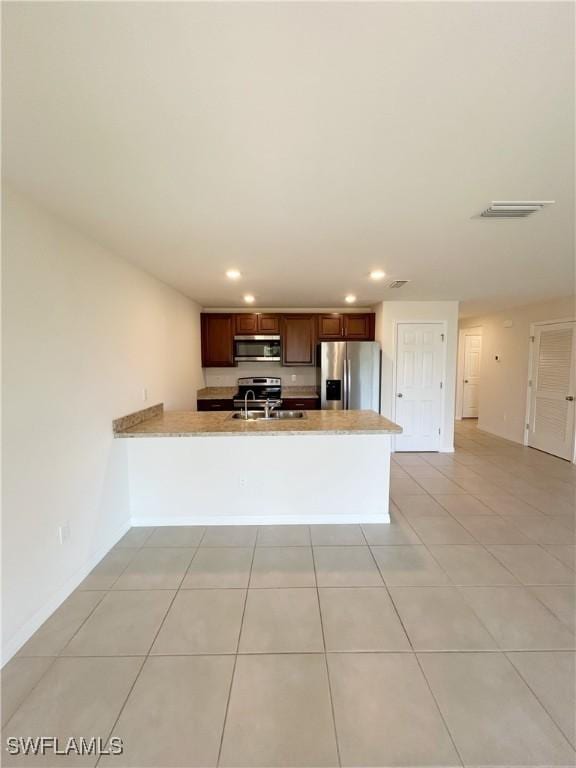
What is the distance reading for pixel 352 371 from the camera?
4773 mm

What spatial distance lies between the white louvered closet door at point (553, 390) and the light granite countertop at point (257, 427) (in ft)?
11.4

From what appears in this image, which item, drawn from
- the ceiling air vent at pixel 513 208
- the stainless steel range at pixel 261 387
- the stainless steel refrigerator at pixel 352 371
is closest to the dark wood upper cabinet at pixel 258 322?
the stainless steel range at pixel 261 387

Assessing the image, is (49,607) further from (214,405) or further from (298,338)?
(298,338)

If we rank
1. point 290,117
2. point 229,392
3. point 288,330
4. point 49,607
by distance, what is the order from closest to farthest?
point 290,117, point 49,607, point 288,330, point 229,392

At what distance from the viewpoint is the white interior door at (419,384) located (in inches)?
193

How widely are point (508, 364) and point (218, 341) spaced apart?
16.8 ft

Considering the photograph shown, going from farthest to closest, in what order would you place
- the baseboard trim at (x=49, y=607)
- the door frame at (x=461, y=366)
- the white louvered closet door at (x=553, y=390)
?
the door frame at (x=461, y=366) → the white louvered closet door at (x=553, y=390) → the baseboard trim at (x=49, y=607)

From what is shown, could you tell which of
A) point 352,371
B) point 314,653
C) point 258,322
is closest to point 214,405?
point 258,322

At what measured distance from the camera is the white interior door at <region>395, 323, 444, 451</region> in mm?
4898

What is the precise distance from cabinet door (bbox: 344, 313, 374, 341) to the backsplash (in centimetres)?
92

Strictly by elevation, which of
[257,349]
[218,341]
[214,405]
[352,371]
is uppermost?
[218,341]

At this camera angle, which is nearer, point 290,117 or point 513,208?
point 290,117

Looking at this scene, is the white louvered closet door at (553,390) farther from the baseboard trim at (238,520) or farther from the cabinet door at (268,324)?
the cabinet door at (268,324)

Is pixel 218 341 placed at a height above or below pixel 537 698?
above
